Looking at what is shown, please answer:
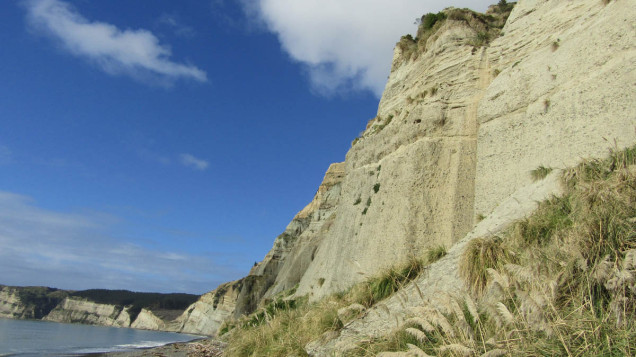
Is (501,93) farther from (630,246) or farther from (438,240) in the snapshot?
(630,246)

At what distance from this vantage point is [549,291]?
173 inches

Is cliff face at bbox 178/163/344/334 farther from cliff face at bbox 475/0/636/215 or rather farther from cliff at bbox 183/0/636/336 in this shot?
cliff face at bbox 475/0/636/215

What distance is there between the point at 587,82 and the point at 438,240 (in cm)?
646

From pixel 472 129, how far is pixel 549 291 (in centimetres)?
1255

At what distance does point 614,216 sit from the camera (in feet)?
16.8

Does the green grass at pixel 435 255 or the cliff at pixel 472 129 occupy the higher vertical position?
the cliff at pixel 472 129

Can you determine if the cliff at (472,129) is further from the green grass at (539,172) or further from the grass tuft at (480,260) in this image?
the grass tuft at (480,260)

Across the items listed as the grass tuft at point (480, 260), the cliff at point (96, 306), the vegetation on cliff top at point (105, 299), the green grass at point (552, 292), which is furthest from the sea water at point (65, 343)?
the vegetation on cliff top at point (105, 299)

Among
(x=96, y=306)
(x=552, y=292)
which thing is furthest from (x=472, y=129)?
(x=96, y=306)

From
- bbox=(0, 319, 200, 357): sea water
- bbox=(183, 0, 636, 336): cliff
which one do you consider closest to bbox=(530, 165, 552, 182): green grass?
bbox=(183, 0, 636, 336): cliff

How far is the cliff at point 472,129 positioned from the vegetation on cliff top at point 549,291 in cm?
56

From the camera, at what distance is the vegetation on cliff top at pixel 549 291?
3.92 metres

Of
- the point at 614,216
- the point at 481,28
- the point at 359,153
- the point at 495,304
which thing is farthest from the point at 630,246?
the point at 359,153

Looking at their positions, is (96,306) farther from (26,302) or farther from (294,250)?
(294,250)
